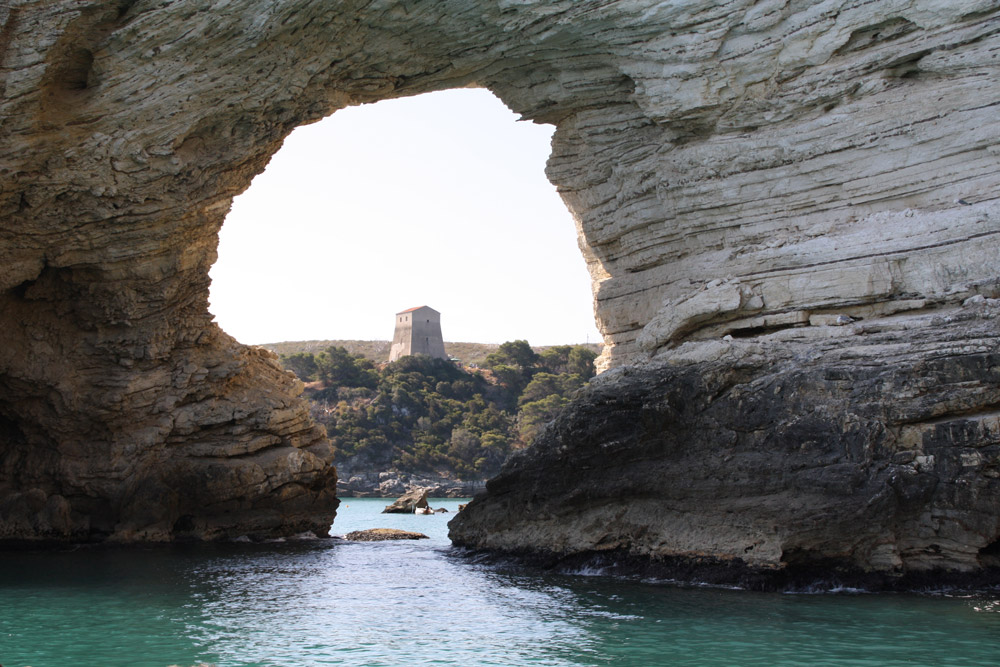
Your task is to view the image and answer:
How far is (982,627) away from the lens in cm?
1135

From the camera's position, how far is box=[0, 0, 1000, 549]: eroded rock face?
16.6m

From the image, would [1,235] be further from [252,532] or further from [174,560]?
[252,532]

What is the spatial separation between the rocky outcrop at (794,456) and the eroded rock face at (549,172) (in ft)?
1.12

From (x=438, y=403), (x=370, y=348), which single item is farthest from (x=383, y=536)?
(x=370, y=348)

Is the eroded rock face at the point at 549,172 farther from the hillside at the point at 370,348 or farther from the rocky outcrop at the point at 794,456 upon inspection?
the hillside at the point at 370,348

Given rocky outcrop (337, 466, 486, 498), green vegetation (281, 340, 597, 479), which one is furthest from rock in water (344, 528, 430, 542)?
rocky outcrop (337, 466, 486, 498)

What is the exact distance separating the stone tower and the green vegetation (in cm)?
328

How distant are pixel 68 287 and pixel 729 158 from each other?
14902 mm

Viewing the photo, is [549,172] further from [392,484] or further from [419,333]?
[419,333]

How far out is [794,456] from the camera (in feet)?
48.7

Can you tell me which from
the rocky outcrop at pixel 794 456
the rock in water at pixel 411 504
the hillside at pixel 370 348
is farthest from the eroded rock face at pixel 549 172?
the hillside at pixel 370 348

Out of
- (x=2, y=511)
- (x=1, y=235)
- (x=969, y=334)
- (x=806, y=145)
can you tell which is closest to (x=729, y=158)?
(x=806, y=145)

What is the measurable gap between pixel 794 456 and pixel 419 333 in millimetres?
61058

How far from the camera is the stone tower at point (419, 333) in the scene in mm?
74500
